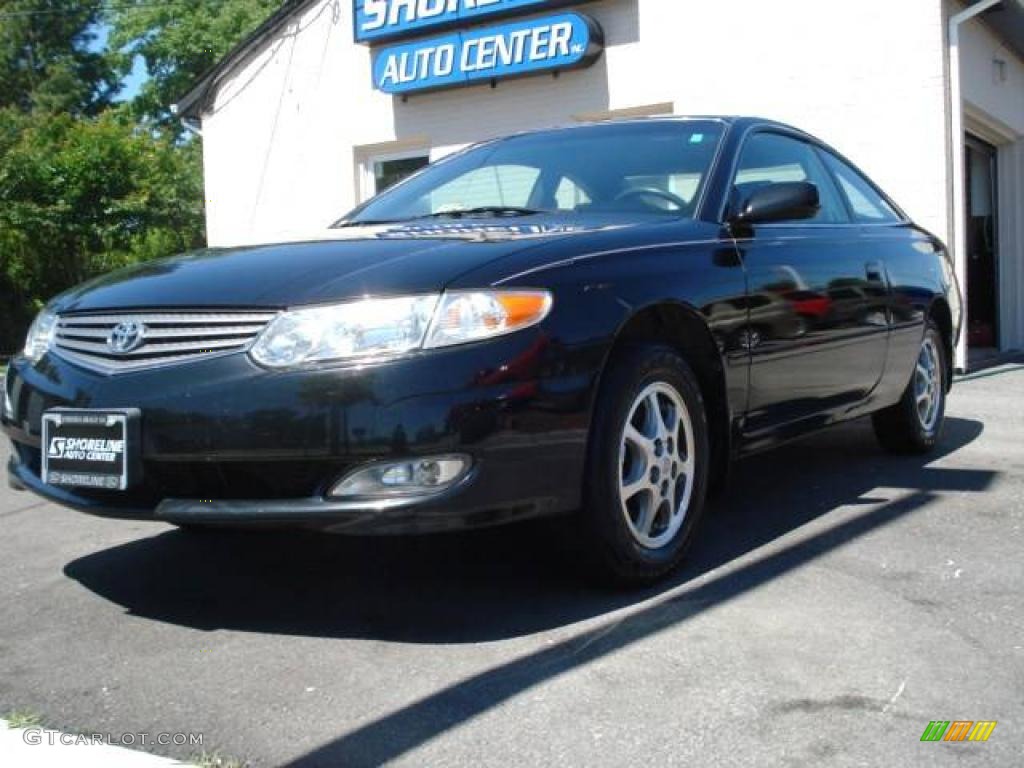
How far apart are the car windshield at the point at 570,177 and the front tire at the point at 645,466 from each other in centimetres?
74

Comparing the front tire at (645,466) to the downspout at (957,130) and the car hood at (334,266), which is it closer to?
the car hood at (334,266)

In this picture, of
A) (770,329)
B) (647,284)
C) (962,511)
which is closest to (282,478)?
(647,284)

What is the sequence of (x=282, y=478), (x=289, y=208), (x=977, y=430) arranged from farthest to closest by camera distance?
(x=289, y=208) < (x=977, y=430) < (x=282, y=478)

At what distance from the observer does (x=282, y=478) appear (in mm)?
3104

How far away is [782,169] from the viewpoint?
16.1 ft

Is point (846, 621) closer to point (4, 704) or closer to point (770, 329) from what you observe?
point (770, 329)

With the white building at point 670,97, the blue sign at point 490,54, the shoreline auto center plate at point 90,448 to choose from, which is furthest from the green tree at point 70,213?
the shoreline auto center plate at point 90,448

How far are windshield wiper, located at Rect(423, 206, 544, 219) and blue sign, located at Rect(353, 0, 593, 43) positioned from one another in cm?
821

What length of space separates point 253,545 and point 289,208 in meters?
10.5

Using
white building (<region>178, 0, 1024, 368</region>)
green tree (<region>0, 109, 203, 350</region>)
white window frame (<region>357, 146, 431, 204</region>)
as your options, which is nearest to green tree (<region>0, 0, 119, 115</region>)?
green tree (<region>0, 109, 203, 350</region>)

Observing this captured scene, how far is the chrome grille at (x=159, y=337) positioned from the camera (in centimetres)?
317

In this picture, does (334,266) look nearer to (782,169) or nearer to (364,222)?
(364,222)

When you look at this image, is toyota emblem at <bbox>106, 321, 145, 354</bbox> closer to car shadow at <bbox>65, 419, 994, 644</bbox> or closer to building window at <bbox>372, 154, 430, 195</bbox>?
car shadow at <bbox>65, 419, 994, 644</bbox>

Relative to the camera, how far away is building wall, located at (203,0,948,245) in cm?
1005
